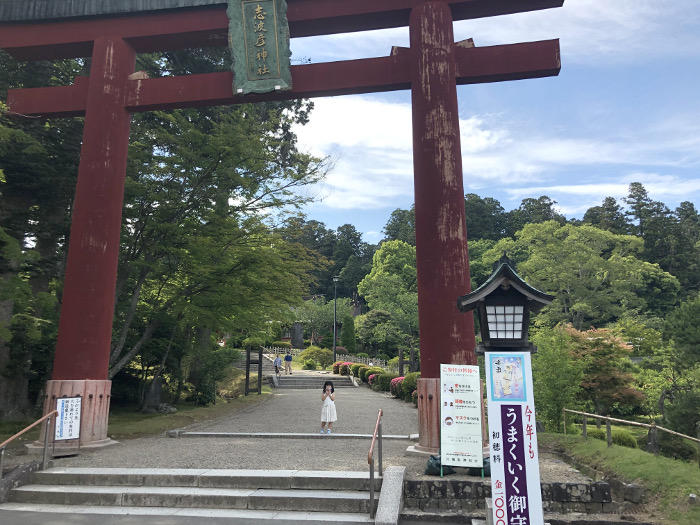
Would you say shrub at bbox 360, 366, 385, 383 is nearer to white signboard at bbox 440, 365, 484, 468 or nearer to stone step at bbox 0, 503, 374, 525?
white signboard at bbox 440, 365, 484, 468

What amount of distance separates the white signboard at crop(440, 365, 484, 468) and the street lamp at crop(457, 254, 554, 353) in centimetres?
146

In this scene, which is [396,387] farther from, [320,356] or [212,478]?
[320,356]

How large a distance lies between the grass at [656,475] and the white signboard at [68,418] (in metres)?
9.32

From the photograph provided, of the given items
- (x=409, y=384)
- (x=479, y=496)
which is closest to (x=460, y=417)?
(x=479, y=496)

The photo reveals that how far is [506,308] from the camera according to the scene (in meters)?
5.81

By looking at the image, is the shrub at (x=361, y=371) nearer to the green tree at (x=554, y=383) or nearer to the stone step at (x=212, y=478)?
the green tree at (x=554, y=383)

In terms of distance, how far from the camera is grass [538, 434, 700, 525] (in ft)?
19.5

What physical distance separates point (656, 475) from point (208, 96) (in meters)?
11.0

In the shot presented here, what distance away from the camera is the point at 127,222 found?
13.8m

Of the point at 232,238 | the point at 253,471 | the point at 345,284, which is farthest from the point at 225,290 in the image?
the point at 345,284

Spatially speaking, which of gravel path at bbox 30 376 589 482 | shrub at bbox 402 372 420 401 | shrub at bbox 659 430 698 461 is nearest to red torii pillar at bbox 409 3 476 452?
gravel path at bbox 30 376 589 482

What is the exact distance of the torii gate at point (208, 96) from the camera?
9031mm

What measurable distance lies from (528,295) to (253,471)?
16.0ft

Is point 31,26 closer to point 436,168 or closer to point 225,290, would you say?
point 225,290
